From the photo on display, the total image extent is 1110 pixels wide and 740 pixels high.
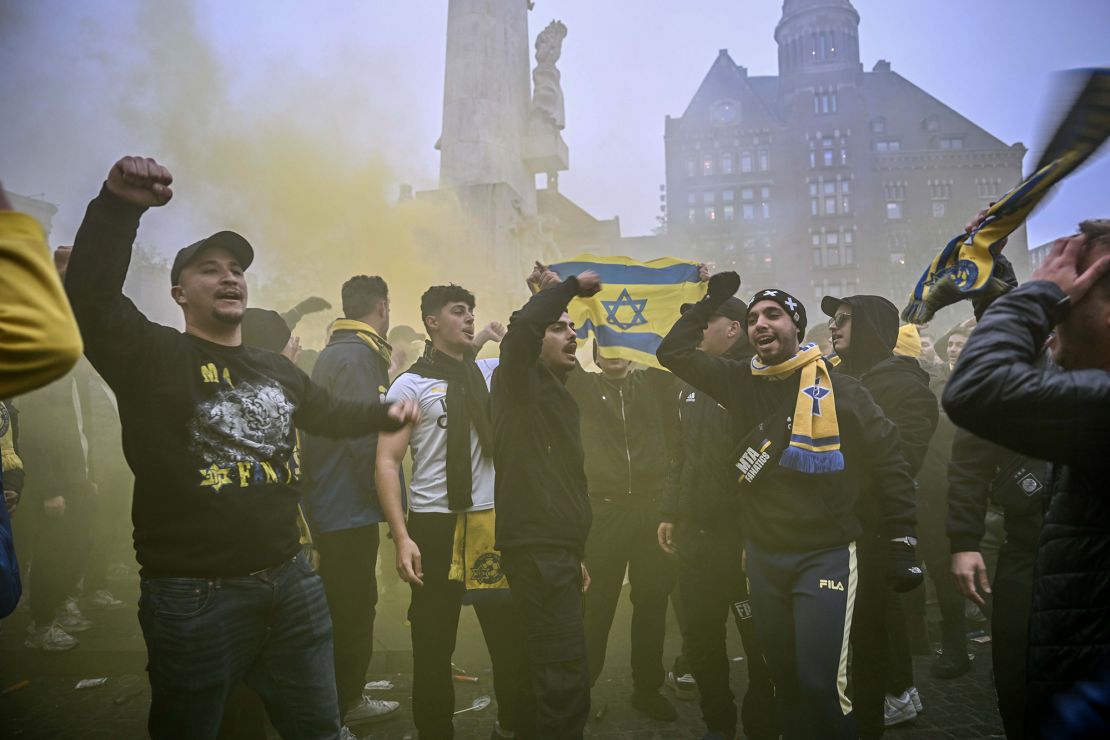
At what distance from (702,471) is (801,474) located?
40.7 inches

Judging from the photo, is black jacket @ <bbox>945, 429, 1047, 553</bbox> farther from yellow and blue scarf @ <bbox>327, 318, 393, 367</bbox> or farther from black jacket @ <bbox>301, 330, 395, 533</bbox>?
yellow and blue scarf @ <bbox>327, 318, 393, 367</bbox>

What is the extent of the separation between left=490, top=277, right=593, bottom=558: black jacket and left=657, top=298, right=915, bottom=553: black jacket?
25.1 inches

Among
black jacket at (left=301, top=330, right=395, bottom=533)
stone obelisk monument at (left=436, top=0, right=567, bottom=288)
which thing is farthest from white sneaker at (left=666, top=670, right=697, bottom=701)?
stone obelisk monument at (left=436, top=0, right=567, bottom=288)

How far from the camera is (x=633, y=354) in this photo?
4.88 meters

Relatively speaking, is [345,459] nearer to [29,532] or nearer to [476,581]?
[476,581]

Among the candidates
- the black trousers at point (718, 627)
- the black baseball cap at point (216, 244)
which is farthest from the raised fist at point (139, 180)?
the black trousers at point (718, 627)

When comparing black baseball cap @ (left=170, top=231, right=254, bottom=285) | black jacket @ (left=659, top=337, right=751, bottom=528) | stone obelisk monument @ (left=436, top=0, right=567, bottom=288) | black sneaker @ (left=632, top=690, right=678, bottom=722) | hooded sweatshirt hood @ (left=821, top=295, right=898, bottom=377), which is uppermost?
stone obelisk monument @ (left=436, top=0, right=567, bottom=288)

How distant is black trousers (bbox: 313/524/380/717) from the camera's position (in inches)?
155

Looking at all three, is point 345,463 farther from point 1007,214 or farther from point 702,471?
point 1007,214

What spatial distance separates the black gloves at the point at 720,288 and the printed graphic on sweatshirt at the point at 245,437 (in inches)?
85.2

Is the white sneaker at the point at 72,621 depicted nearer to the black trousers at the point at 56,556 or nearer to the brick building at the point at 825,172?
the black trousers at the point at 56,556

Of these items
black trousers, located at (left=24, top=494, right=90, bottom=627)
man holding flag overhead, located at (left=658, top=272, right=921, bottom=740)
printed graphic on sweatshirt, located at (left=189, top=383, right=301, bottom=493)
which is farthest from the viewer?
black trousers, located at (left=24, top=494, right=90, bottom=627)

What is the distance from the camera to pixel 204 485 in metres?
2.31

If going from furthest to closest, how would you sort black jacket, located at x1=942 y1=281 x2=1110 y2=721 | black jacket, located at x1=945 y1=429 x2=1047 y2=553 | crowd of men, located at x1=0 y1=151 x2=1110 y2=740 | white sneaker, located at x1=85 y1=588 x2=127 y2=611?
white sneaker, located at x1=85 y1=588 x2=127 y2=611
black jacket, located at x1=945 y1=429 x2=1047 y2=553
crowd of men, located at x1=0 y1=151 x2=1110 y2=740
black jacket, located at x1=942 y1=281 x2=1110 y2=721
